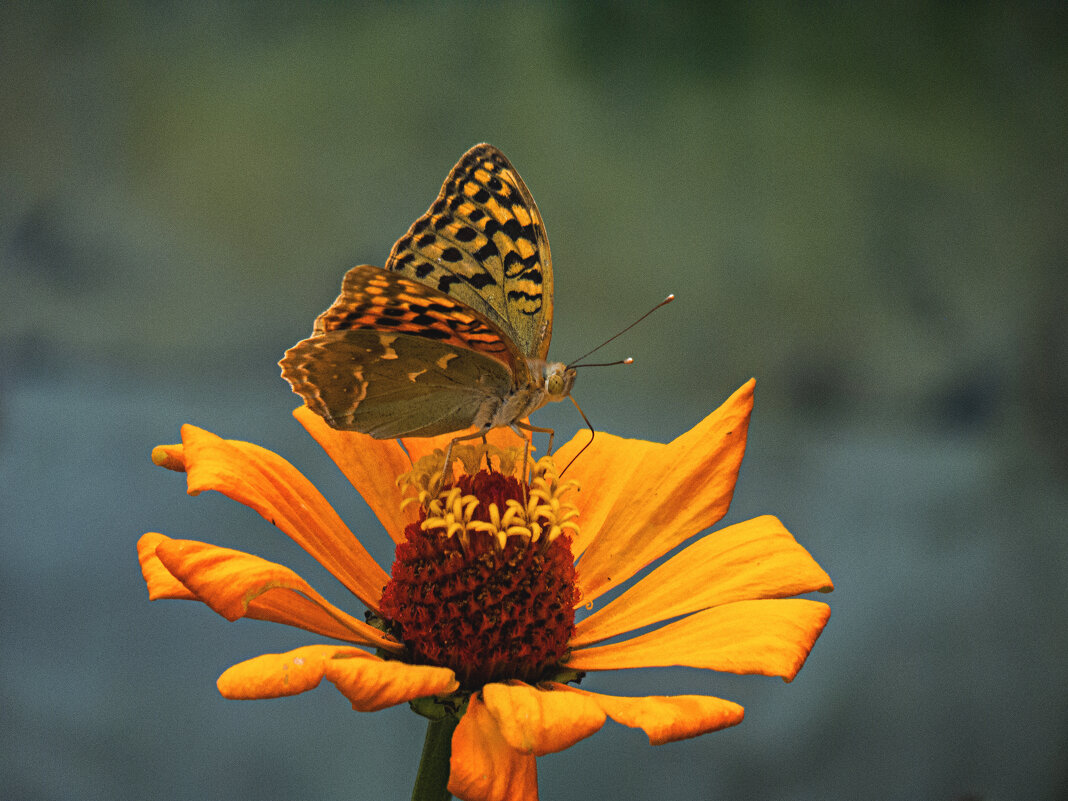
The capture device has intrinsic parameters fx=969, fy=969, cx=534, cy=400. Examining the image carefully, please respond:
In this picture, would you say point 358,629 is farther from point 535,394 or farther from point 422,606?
point 535,394

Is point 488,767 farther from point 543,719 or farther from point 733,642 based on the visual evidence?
point 733,642

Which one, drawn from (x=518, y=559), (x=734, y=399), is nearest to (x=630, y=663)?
(x=518, y=559)

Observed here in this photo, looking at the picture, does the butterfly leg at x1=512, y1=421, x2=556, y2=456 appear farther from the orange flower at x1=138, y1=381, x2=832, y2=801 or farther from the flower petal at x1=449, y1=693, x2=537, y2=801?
the flower petal at x1=449, y1=693, x2=537, y2=801

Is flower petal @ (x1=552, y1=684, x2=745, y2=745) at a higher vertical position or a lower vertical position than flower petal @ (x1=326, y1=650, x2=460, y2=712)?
lower

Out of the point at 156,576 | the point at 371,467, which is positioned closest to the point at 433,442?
the point at 371,467

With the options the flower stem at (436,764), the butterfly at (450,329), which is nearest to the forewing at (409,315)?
the butterfly at (450,329)

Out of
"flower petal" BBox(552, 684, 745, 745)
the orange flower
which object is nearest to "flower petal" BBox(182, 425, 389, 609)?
the orange flower
